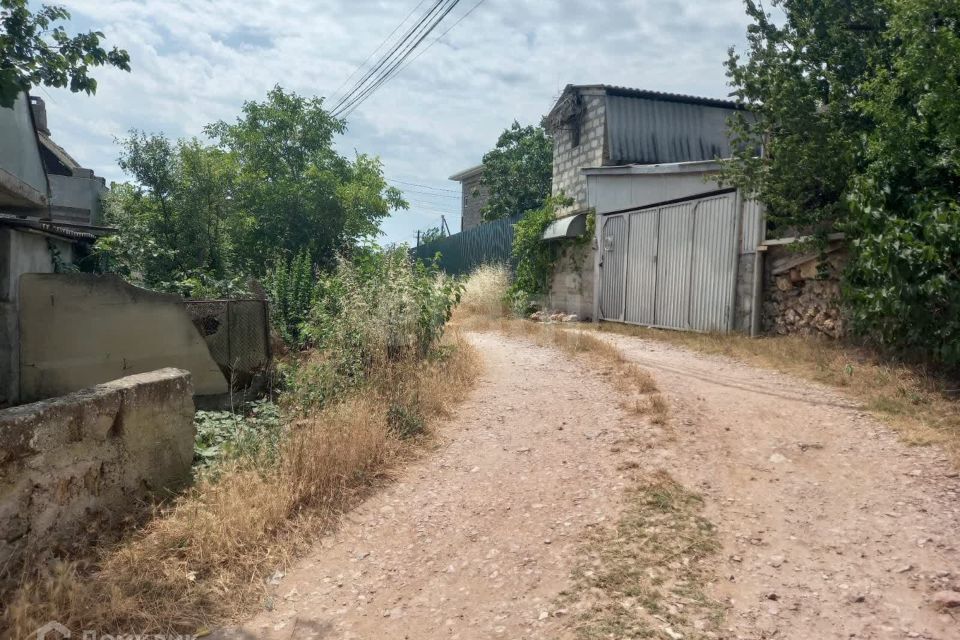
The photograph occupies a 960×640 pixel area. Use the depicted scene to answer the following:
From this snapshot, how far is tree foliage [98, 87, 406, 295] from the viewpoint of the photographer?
449 inches

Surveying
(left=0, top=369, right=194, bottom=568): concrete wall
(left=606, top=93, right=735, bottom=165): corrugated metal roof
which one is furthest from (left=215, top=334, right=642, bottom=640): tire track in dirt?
(left=606, top=93, right=735, bottom=165): corrugated metal roof

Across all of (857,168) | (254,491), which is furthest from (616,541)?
(857,168)

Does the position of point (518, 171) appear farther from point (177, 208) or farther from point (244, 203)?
point (177, 208)

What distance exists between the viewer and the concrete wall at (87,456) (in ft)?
10.9

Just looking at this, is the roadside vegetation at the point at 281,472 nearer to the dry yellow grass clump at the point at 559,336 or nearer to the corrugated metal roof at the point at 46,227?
the dry yellow grass clump at the point at 559,336

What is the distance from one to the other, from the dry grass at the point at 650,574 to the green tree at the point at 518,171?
19848 mm

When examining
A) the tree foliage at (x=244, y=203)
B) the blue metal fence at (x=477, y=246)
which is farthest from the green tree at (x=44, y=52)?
the blue metal fence at (x=477, y=246)

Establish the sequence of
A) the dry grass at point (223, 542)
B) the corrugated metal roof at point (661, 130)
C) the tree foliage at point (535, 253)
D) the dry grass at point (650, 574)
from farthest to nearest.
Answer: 1. the tree foliage at point (535, 253)
2. the corrugated metal roof at point (661, 130)
3. the dry grass at point (223, 542)
4. the dry grass at point (650, 574)

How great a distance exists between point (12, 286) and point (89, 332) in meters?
1.97

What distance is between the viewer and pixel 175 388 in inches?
174

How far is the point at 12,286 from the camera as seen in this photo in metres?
7.31

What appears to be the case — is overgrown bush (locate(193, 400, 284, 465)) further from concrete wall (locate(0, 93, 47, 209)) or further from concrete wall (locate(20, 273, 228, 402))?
concrete wall (locate(0, 93, 47, 209))

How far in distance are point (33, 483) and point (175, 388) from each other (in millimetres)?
1106

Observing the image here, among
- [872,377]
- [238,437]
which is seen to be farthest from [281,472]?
[872,377]
